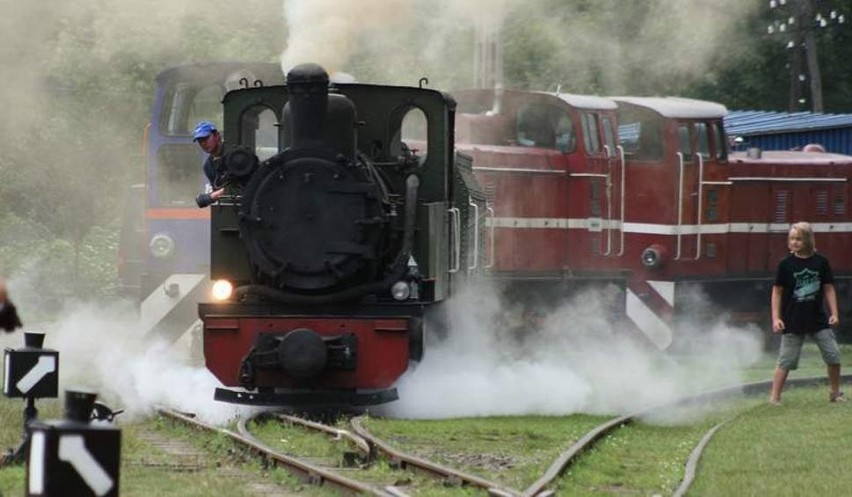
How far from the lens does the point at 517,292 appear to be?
19.1 metres

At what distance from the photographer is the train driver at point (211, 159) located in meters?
12.8

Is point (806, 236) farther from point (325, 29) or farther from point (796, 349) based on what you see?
point (325, 29)

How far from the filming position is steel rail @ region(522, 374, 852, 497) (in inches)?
377

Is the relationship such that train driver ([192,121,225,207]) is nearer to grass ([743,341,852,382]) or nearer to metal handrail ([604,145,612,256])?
grass ([743,341,852,382])

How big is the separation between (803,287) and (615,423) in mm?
2597

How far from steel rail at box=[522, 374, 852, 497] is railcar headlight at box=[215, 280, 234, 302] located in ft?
9.29

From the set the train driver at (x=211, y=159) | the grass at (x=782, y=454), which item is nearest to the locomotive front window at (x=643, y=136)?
the grass at (x=782, y=454)

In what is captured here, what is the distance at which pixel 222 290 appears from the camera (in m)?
12.9

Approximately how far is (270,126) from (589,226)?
8101 millimetres

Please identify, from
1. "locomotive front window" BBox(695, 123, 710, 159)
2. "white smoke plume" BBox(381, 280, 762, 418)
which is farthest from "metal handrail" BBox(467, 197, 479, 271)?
"locomotive front window" BBox(695, 123, 710, 159)

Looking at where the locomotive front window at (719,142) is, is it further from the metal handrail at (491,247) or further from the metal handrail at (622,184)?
the metal handrail at (491,247)

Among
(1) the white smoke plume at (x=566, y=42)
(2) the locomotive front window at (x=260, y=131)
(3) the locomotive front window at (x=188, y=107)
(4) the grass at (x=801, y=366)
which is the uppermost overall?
(1) the white smoke plume at (x=566, y=42)

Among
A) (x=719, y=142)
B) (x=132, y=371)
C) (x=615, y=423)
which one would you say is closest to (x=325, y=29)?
(x=132, y=371)

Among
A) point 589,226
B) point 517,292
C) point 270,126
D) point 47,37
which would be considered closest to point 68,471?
point 270,126
